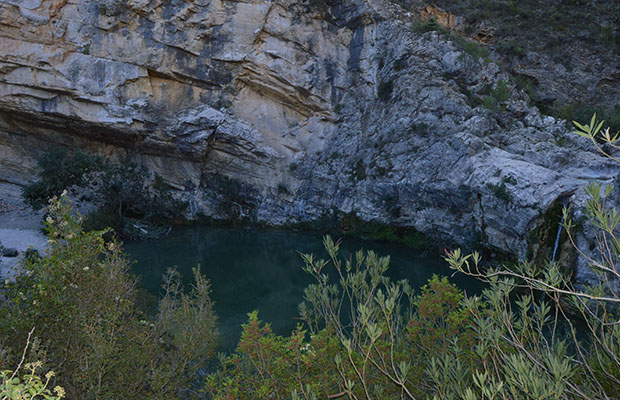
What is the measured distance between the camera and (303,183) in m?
22.3

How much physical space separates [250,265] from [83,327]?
41.9ft

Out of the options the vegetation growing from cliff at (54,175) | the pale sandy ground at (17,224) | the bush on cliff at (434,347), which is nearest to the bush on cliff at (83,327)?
the bush on cliff at (434,347)

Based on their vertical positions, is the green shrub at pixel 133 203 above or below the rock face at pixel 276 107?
below

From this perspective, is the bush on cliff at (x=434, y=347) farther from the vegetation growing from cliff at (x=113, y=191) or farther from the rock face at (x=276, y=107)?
the vegetation growing from cliff at (x=113, y=191)

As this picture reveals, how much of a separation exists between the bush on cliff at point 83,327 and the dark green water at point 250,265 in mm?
4678

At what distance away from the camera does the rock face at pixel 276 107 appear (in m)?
17.6

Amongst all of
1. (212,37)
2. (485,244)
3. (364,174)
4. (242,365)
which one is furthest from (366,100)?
(242,365)

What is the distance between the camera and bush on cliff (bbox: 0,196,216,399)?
163 inches

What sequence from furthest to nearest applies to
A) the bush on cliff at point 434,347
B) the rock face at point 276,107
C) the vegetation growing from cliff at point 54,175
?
the vegetation growing from cliff at point 54,175, the rock face at point 276,107, the bush on cliff at point 434,347

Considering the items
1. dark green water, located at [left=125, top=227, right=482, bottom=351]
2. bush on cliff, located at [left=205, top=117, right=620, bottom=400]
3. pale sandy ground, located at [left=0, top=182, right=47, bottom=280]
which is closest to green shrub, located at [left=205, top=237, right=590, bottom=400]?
bush on cliff, located at [left=205, top=117, right=620, bottom=400]

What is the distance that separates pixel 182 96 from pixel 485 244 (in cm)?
1657

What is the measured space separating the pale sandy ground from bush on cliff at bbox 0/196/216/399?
38.0 feet

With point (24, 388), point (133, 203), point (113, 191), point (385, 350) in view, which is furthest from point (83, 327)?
point (133, 203)

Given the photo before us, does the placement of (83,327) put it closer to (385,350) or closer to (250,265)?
(385,350)
